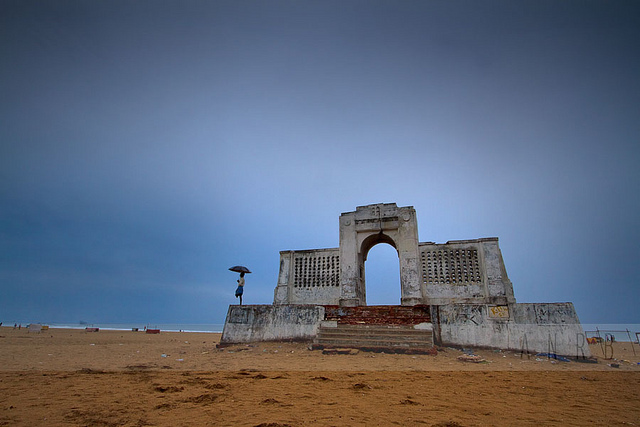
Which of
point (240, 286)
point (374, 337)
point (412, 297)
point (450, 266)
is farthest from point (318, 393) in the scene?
point (450, 266)

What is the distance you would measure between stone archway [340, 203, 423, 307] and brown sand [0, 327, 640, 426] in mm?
6628

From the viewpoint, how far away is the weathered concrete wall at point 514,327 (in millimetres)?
9133

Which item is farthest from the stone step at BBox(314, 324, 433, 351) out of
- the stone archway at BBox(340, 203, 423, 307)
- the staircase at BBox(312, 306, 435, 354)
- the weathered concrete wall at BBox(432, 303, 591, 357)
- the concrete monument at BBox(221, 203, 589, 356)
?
the stone archway at BBox(340, 203, 423, 307)

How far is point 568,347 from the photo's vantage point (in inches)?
353

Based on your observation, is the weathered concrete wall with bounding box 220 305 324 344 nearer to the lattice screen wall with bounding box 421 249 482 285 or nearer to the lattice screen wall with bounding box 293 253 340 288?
the lattice screen wall with bounding box 293 253 340 288

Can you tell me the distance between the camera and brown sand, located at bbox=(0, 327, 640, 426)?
3.57 metres

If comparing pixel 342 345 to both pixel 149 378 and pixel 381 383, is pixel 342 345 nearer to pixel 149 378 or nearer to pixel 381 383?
pixel 381 383

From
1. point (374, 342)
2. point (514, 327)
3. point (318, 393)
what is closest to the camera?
point (318, 393)

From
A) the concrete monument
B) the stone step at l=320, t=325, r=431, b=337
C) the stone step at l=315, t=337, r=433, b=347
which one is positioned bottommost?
the stone step at l=315, t=337, r=433, b=347

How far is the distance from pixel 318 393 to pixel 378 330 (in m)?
6.20

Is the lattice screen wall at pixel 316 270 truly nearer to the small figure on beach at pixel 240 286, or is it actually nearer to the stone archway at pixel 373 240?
the stone archway at pixel 373 240

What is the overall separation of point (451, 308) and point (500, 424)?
306 inches

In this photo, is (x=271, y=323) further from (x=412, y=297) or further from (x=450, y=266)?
(x=450, y=266)

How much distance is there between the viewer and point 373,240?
1648 cm
